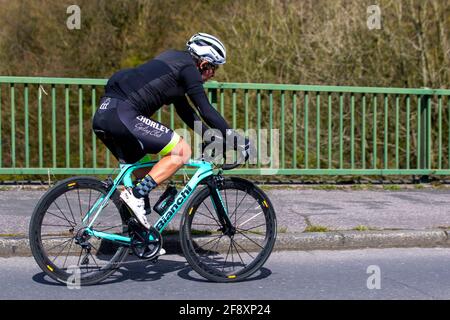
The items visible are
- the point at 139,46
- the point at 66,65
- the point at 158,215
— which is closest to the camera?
the point at 158,215

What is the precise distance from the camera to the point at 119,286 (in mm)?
5609

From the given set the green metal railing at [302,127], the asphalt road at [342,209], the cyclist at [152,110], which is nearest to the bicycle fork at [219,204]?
the cyclist at [152,110]

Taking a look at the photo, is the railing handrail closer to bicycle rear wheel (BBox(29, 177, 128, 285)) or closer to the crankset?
bicycle rear wheel (BBox(29, 177, 128, 285))

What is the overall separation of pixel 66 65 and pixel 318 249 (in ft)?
32.1

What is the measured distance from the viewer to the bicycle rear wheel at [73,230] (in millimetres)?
5449

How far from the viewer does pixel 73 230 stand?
18.6 feet

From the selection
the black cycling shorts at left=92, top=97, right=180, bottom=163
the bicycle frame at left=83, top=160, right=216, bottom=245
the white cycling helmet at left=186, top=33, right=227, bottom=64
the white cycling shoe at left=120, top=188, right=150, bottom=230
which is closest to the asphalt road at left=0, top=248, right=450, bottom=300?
the bicycle frame at left=83, top=160, right=216, bottom=245

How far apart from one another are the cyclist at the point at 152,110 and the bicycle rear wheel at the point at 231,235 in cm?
30

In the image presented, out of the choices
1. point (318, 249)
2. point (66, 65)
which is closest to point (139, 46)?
point (66, 65)

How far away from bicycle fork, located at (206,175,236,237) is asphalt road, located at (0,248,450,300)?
42cm

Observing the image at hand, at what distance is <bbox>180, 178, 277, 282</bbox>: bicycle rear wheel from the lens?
5.69m

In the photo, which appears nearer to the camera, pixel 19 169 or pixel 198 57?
pixel 198 57

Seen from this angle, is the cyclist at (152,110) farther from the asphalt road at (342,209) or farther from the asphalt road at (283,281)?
the asphalt road at (342,209)
